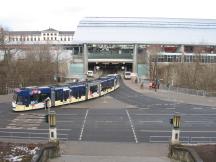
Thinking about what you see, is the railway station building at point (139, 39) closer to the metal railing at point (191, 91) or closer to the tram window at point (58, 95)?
the metal railing at point (191, 91)

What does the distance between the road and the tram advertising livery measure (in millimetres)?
975

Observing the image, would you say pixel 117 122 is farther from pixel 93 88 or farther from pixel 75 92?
pixel 93 88

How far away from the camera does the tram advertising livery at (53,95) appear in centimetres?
4916

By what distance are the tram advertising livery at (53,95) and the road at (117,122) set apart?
3.20 feet

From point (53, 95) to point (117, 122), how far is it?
12.4 meters

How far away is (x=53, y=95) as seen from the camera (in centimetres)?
5266

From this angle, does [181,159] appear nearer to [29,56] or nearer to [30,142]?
[30,142]

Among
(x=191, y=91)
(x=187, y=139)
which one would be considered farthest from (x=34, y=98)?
(x=191, y=91)

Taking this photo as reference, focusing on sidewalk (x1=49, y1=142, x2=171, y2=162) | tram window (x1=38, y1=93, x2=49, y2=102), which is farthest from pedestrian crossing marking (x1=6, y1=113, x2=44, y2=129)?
sidewalk (x1=49, y1=142, x2=171, y2=162)

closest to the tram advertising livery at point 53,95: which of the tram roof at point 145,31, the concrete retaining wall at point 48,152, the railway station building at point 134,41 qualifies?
the concrete retaining wall at point 48,152

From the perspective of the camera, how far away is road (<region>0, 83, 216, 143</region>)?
36.4m

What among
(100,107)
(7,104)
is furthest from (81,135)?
(7,104)

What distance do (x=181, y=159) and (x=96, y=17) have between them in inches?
4905

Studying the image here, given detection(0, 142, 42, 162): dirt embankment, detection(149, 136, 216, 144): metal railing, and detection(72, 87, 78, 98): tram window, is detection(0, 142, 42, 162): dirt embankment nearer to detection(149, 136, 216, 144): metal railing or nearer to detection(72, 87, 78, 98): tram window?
detection(149, 136, 216, 144): metal railing
